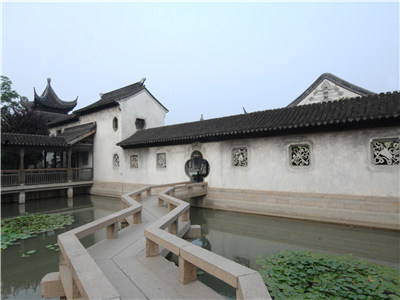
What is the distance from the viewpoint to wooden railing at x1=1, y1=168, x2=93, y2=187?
40.1ft

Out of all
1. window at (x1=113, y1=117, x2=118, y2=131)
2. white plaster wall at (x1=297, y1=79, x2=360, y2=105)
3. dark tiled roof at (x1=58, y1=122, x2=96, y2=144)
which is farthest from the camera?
window at (x1=113, y1=117, x2=118, y2=131)

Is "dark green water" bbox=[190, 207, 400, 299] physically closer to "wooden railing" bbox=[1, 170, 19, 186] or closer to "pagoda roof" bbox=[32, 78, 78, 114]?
"wooden railing" bbox=[1, 170, 19, 186]

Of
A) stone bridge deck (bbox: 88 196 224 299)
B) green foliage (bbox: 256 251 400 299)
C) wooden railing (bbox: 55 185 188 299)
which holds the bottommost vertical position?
green foliage (bbox: 256 251 400 299)

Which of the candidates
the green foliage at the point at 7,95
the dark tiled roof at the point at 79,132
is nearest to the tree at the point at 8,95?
the green foliage at the point at 7,95

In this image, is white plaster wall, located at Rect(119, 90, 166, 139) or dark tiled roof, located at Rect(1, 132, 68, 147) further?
white plaster wall, located at Rect(119, 90, 166, 139)

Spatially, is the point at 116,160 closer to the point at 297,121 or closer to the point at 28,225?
the point at 28,225

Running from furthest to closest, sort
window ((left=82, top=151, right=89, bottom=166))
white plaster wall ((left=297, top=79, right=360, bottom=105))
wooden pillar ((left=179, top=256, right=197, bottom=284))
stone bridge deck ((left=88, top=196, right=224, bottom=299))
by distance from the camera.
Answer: window ((left=82, top=151, right=89, bottom=166))
white plaster wall ((left=297, top=79, right=360, bottom=105))
wooden pillar ((left=179, top=256, right=197, bottom=284))
stone bridge deck ((left=88, top=196, right=224, bottom=299))

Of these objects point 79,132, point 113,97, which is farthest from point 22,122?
point 113,97

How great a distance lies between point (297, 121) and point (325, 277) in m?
5.23

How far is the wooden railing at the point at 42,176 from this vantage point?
12211 millimetres

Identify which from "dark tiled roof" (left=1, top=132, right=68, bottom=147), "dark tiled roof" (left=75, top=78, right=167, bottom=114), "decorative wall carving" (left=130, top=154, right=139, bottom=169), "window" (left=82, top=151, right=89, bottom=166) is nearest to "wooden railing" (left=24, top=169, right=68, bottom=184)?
"dark tiled roof" (left=1, top=132, right=68, bottom=147)

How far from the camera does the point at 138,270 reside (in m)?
3.05

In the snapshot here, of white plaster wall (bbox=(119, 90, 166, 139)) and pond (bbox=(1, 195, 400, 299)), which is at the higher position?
white plaster wall (bbox=(119, 90, 166, 139))

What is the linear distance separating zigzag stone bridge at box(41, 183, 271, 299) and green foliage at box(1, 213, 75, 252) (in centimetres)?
348
